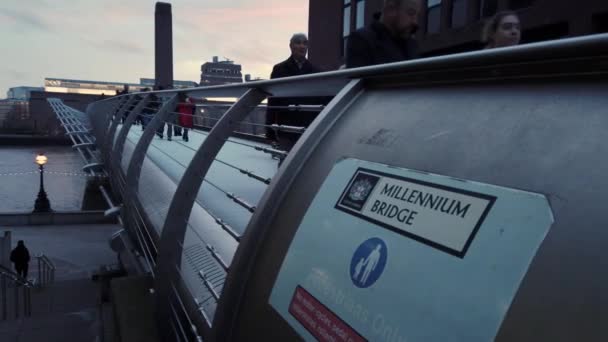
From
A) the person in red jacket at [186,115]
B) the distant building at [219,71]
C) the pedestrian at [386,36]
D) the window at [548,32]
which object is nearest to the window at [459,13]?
the window at [548,32]

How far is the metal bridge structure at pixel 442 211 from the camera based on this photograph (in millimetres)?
823

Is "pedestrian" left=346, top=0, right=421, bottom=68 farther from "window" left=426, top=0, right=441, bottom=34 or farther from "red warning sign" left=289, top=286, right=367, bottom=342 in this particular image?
"window" left=426, top=0, right=441, bottom=34

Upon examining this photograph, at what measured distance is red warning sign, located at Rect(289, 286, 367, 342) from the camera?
1.14 meters

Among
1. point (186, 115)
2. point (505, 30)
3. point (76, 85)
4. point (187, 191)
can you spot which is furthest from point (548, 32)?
point (76, 85)

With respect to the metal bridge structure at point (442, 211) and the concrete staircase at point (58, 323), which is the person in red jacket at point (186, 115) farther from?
the concrete staircase at point (58, 323)

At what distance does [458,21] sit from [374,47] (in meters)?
17.3

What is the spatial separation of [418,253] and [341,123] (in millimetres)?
599

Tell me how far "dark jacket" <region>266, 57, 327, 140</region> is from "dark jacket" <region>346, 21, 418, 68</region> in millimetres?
648

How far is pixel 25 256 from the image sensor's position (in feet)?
42.8

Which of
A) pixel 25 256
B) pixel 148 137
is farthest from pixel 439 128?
pixel 25 256

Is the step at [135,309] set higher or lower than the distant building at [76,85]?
higher

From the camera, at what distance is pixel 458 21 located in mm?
18844

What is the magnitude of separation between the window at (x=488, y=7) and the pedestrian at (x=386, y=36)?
15843mm

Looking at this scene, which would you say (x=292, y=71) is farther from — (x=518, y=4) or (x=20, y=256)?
(x=518, y=4)
